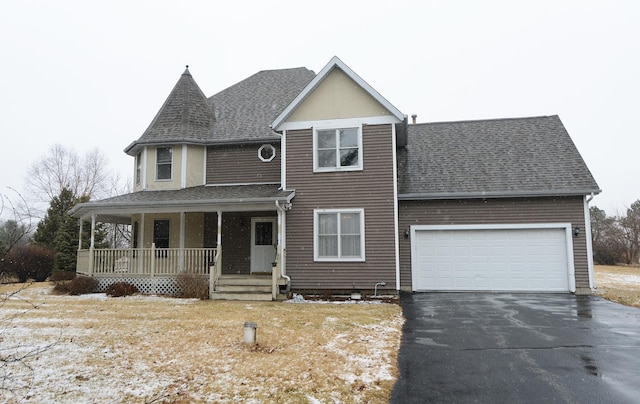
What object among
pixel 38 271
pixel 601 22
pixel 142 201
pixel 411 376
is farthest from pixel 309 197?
pixel 601 22

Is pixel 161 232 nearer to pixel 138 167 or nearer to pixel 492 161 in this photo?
pixel 138 167

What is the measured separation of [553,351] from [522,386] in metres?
1.92

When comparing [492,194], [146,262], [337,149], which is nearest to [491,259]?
[492,194]

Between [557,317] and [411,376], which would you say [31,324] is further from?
[557,317]

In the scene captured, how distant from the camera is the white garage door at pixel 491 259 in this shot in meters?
12.8

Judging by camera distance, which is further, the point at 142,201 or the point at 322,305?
the point at 142,201

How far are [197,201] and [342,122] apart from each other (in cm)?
520

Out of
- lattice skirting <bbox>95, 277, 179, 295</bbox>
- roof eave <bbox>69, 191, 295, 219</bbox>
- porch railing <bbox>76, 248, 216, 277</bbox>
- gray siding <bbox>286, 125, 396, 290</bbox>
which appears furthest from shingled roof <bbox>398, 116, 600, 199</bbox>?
lattice skirting <bbox>95, 277, 179, 295</bbox>

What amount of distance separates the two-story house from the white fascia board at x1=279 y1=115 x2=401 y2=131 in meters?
0.03

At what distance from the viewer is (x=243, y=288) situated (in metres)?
12.0

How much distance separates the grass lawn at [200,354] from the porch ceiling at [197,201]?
352 cm

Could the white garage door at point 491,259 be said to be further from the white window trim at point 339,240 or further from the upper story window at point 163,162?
the upper story window at point 163,162

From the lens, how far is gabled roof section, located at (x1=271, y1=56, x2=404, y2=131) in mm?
12492

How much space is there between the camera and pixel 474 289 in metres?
13.0
